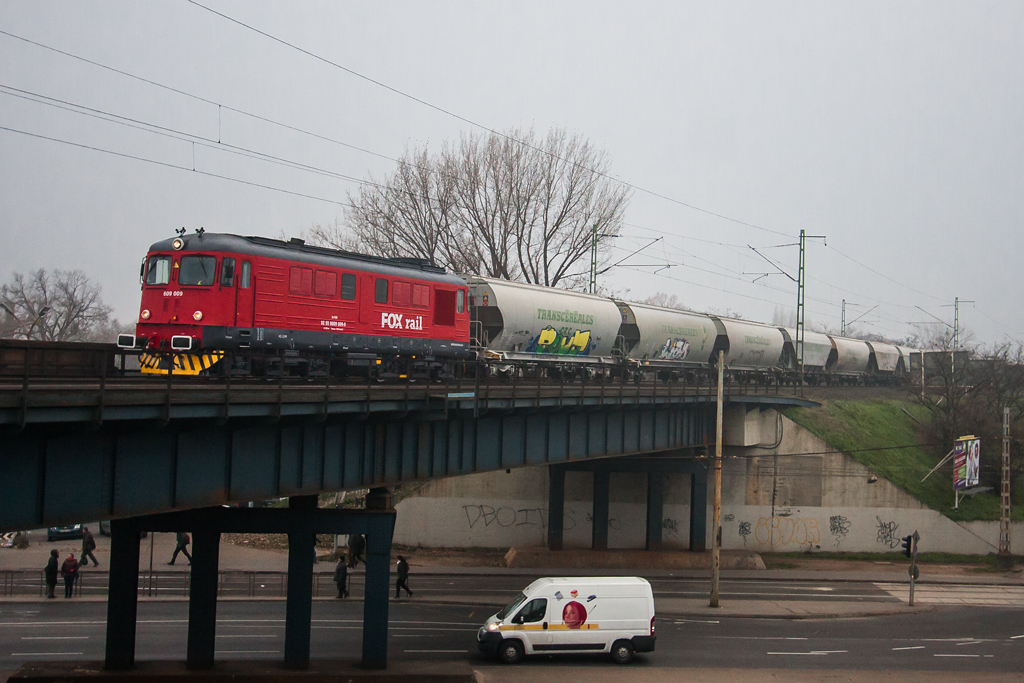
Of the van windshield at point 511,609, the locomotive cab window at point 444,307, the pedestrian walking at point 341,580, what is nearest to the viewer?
the van windshield at point 511,609

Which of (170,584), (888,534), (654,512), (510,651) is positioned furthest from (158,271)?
(888,534)

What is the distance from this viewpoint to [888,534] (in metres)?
44.6

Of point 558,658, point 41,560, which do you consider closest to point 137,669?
point 558,658

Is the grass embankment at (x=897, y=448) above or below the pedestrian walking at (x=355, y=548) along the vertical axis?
above

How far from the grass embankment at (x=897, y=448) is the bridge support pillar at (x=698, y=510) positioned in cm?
804

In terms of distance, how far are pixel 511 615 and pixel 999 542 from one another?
30.4 m

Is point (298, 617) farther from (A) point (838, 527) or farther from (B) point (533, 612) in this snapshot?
(A) point (838, 527)

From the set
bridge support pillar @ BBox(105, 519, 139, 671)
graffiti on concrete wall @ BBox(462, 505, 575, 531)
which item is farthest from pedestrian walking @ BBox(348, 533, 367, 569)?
bridge support pillar @ BBox(105, 519, 139, 671)

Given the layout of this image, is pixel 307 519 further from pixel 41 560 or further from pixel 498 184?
pixel 498 184

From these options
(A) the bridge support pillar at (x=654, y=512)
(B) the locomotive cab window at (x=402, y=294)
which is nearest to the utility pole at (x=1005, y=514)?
(A) the bridge support pillar at (x=654, y=512)

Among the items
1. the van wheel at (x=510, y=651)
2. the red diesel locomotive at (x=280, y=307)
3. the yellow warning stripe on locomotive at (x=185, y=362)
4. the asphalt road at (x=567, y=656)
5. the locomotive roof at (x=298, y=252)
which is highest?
the locomotive roof at (x=298, y=252)

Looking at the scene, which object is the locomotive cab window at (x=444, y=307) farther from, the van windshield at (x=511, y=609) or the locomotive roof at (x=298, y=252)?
the van windshield at (x=511, y=609)

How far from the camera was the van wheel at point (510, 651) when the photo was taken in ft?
76.9

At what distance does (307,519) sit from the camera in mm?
21953
